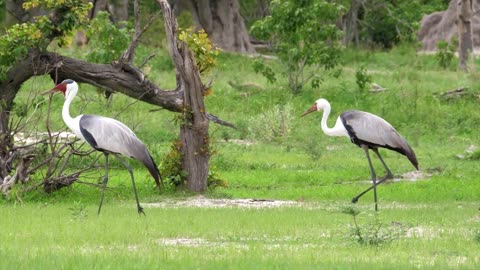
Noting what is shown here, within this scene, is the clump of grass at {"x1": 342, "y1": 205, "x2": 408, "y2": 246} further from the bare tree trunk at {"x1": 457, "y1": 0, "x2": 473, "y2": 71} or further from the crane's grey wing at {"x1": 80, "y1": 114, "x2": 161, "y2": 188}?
the bare tree trunk at {"x1": 457, "y1": 0, "x2": 473, "y2": 71}

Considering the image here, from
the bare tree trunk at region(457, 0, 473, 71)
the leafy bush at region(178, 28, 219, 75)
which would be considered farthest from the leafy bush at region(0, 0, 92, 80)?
the bare tree trunk at region(457, 0, 473, 71)

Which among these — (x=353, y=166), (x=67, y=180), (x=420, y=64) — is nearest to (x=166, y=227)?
(x=67, y=180)

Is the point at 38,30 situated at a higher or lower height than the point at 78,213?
higher

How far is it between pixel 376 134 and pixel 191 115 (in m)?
2.69

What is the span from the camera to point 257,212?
558 inches

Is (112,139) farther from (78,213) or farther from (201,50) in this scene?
(201,50)

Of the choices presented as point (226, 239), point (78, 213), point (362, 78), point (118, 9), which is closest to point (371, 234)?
point (226, 239)

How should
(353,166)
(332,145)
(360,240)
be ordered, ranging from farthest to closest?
(332,145) < (353,166) < (360,240)

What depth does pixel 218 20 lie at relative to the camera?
3981cm

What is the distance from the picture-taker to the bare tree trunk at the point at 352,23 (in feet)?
148

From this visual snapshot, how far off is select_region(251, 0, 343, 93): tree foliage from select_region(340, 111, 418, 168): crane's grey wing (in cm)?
1138

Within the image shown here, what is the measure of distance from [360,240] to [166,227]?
2.44m

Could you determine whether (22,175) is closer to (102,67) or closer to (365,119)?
(102,67)

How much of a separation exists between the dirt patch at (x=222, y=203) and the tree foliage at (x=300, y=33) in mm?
11685
